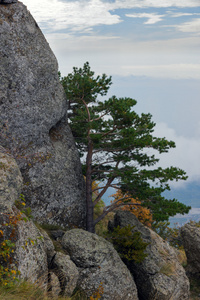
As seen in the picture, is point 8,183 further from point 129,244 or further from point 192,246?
point 192,246

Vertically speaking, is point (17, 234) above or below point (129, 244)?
below

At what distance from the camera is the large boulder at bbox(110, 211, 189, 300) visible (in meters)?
19.2

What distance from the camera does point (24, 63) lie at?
784 inches

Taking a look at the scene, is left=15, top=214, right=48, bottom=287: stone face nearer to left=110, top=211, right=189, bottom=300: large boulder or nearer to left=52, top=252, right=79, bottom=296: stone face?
left=52, top=252, right=79, bottom=296: stone face

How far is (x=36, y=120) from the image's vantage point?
20.1 metres

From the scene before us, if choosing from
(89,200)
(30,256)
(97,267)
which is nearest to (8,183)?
(30,256)

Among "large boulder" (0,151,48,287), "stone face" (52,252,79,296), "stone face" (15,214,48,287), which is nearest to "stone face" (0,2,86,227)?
"large boulder" (0,151,48,287)

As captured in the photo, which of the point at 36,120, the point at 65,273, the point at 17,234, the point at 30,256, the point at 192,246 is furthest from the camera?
the point at 192,246

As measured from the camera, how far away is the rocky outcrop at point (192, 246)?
25859 mm

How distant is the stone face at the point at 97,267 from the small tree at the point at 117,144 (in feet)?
15.9

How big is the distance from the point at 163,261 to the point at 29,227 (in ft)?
39.9

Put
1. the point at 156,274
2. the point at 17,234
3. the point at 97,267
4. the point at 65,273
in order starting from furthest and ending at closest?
the point at 156,274
the point at 97,267
the point at 65,273
the point at 17,234

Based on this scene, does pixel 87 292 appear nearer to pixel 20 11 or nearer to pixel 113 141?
pixel 113 141

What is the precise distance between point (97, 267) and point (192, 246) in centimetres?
1275
